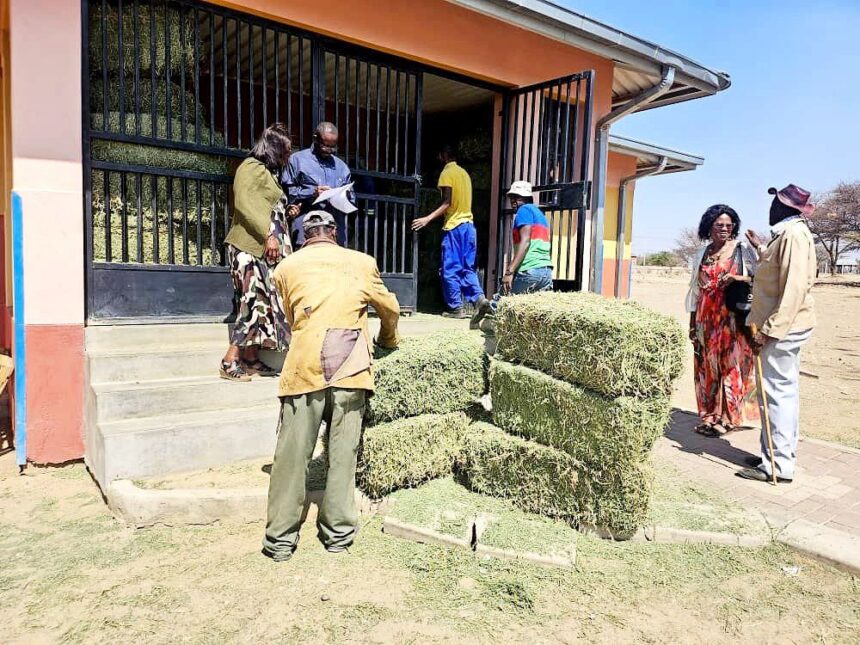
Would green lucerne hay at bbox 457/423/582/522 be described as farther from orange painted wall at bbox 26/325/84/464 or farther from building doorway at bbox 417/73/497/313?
building doorway at bbox 417/73/497/313

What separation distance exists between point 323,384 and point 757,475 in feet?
11.4

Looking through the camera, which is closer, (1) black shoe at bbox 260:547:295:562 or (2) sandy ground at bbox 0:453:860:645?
(2) sandy ground at bbox 0:453:860:645

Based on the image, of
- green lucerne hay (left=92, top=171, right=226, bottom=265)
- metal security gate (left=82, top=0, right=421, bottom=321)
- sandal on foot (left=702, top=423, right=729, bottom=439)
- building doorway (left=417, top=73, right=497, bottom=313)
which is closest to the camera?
metal security gate (left=82, top=0, right=421, bottom=321)

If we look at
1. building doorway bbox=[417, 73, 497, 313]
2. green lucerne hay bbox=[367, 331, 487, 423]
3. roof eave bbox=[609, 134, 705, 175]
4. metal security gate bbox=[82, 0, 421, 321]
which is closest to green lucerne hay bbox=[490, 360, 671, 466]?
green lucerne hay bbox=[367, 331, 487, 423]

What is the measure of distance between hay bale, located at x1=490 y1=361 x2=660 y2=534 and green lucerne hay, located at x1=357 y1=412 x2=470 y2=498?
63 cm

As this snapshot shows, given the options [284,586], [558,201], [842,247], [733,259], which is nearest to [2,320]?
[284,586]

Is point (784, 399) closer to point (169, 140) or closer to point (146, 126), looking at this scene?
point (169, 140)

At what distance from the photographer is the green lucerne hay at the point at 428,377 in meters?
3.70

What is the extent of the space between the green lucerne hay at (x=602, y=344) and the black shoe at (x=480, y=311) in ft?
6.93

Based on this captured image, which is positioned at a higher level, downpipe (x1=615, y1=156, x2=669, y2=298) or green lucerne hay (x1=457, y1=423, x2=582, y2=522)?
Result: downpipe (x1=615, y1=156, x2=669, y2=298)

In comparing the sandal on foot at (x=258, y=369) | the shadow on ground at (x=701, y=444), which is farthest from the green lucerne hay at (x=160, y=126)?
the shadow on ground at (x=701, y=444)

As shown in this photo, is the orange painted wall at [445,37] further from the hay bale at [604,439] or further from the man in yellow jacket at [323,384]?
the hay bale at [604,439]

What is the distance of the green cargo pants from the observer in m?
3.23

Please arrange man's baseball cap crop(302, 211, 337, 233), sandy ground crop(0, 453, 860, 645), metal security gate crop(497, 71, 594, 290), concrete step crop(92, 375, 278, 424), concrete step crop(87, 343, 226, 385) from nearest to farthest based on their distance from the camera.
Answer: sandy ground crop(0, 453, 860, 645), man's baseball cap crop(302, 211, 337, 233), concrete step crop(92, 375, 278, 424), concrete step crop(87, 343, 226, 385), metal security gate crop(497, 71, 594, 290)
